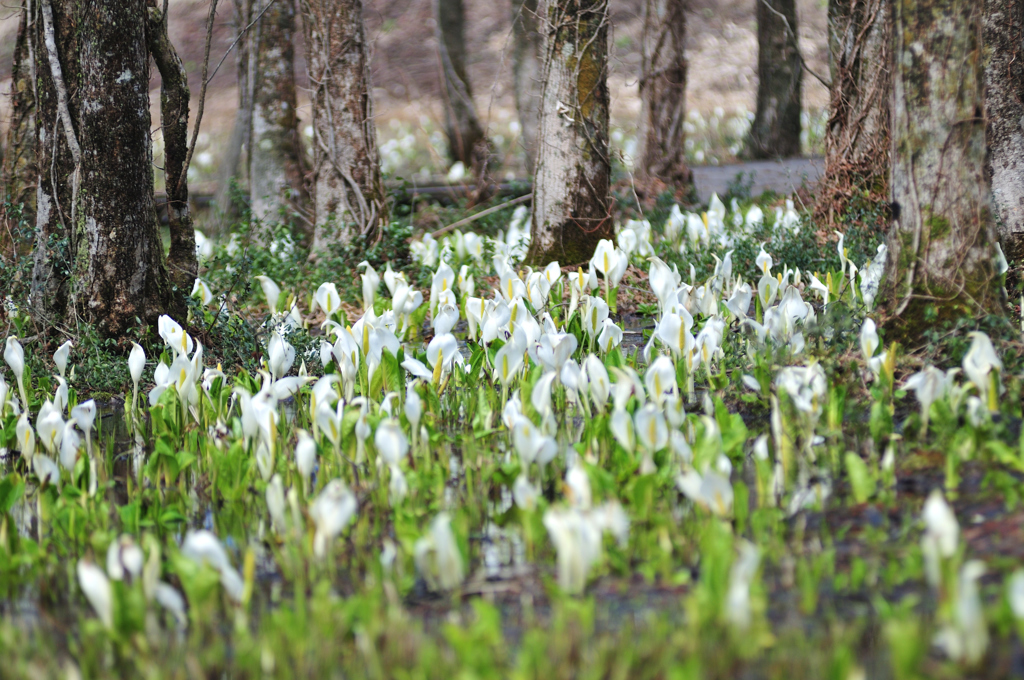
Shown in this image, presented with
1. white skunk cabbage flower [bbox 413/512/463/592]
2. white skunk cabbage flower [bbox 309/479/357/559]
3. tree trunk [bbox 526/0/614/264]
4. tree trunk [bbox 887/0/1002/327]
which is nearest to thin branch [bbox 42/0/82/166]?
tree trunk [bbox 526/0/614/264]

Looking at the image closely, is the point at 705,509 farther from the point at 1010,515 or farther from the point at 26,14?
the point at 26,14

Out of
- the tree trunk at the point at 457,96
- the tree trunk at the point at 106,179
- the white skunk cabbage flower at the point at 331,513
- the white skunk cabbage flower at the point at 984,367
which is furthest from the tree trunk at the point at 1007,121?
the tree trunk at the point at 457,96

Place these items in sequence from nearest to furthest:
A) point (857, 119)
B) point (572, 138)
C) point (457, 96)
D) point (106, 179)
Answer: point (106, 179)
point (572, 138)
point (857, 119)
point (457, 96)

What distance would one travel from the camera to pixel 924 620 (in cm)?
200

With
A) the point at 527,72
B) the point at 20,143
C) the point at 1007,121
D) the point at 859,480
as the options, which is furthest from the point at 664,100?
the point at 859,480

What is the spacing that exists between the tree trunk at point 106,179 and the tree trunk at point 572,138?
2.66 metres

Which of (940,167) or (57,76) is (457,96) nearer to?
(57,76)

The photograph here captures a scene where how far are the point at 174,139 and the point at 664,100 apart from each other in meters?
6.09

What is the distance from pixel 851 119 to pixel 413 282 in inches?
127

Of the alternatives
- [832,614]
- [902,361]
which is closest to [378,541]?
[832,614]

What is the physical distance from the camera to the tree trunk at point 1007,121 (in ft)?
16.8

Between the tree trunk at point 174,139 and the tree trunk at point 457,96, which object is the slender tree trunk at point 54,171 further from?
the tree trunk at point 457,96

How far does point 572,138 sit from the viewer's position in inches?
249

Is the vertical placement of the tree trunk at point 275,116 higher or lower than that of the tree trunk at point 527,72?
lower
